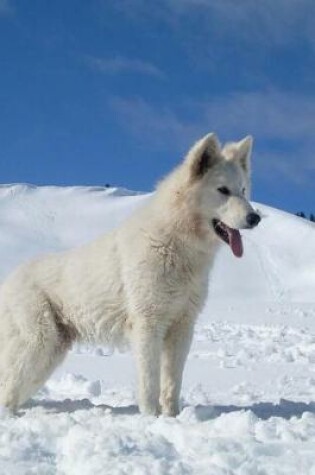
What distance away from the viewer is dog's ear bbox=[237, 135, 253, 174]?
22.6 feet

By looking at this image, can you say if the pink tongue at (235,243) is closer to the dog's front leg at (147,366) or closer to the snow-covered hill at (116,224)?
the dog's front leg at (147,366)

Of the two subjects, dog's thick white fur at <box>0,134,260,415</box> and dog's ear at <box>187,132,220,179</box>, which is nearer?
dog's thick white fur at <box>0,134,260,415</box>

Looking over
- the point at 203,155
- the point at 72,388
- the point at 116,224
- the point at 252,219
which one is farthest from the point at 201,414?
the point at 116,224

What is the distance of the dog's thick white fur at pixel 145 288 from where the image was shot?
20.8ft

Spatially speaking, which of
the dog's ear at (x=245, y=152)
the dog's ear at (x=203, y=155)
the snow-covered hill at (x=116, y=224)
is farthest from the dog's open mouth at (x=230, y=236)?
the snow-covered hill at (x=116, y=224)

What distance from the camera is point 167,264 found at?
642cm

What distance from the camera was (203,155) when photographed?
6543 millimetres

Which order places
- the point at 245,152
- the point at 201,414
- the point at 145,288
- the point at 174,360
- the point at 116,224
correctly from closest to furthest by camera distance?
1. the point at 201,414
2. the point at 145,288
3. the point at 174,360
4. the point at 245,152
5. the point at 116,224

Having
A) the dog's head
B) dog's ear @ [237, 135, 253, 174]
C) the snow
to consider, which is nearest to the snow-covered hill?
the snow

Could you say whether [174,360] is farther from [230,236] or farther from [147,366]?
[230,236]

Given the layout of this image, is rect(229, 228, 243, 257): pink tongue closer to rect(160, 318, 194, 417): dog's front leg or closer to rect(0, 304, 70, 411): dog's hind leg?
rect(160, 318, 194, 417): dog's front leg

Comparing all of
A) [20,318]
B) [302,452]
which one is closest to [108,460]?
[302,452]

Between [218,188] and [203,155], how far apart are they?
320 millimetres

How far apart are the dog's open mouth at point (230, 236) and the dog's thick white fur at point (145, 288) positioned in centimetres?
8
